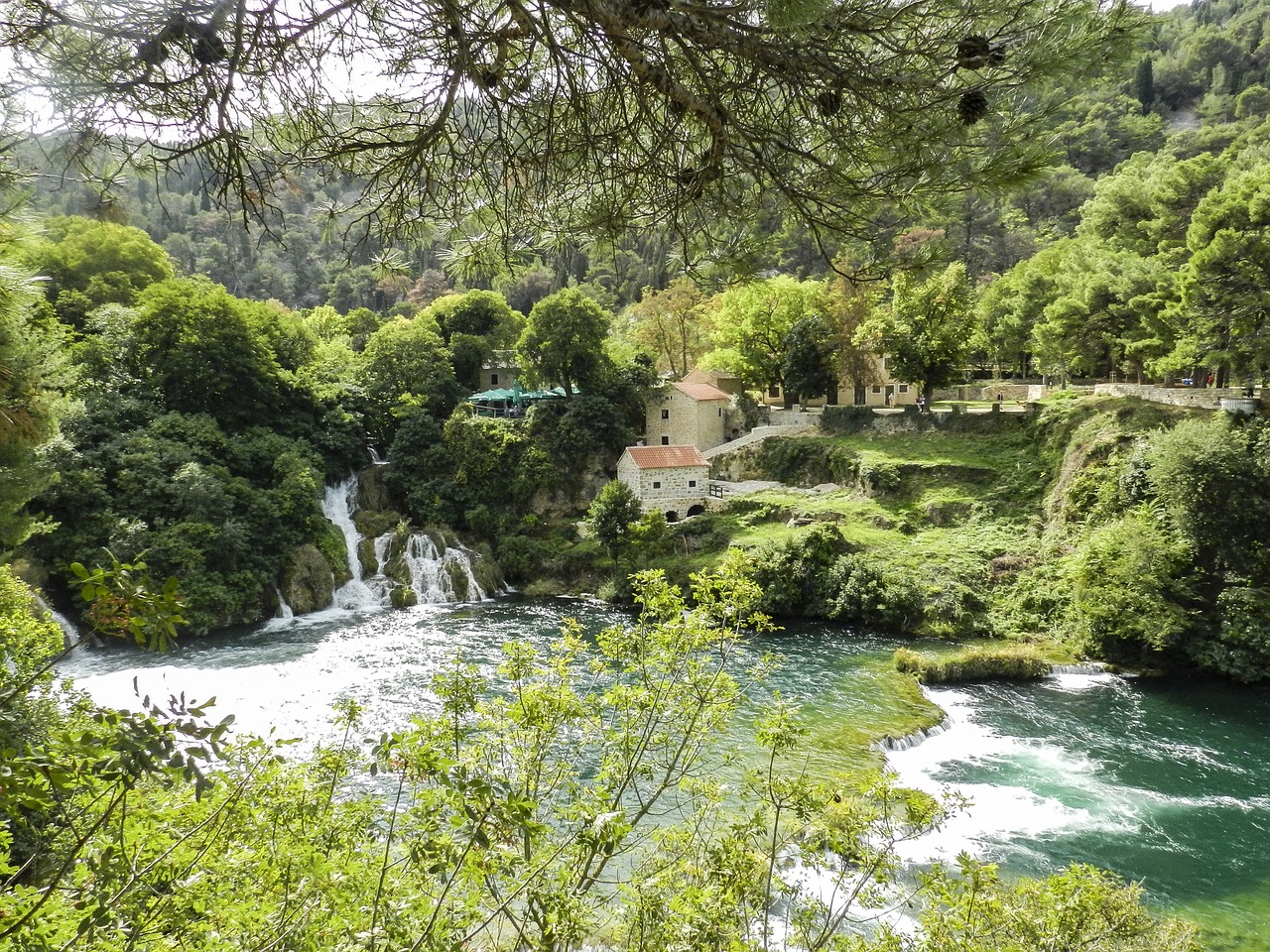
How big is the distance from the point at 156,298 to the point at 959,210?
27.8m

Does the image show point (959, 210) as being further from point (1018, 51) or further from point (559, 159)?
point (559, 159)

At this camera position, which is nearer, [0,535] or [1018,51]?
[1018,51]

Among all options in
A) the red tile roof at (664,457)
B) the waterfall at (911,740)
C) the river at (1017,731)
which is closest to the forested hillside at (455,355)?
the red tile roof at (664,457)

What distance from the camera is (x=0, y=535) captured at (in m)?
12.7

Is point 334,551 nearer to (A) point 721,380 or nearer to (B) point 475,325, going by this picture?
(B) point 475,325

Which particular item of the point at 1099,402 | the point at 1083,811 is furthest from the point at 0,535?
the point at 1099,402

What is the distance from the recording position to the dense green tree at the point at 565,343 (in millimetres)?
30781

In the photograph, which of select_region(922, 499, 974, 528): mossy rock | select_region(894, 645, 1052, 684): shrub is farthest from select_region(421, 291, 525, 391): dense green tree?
select_region(894, 645, 1052, 684): shrub

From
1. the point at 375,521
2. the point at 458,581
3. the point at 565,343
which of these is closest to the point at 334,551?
the point at 375,521

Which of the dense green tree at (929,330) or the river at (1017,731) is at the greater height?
the dense green tree at (929,330)

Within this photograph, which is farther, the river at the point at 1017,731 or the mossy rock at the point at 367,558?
the mossy rock at the point at 367,558

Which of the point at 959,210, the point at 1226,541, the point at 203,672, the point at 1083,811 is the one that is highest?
the point at 959,210

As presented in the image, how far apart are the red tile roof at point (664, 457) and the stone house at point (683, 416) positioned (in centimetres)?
444

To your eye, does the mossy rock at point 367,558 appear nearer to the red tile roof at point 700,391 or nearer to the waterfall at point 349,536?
the waterfall at point 349,536
